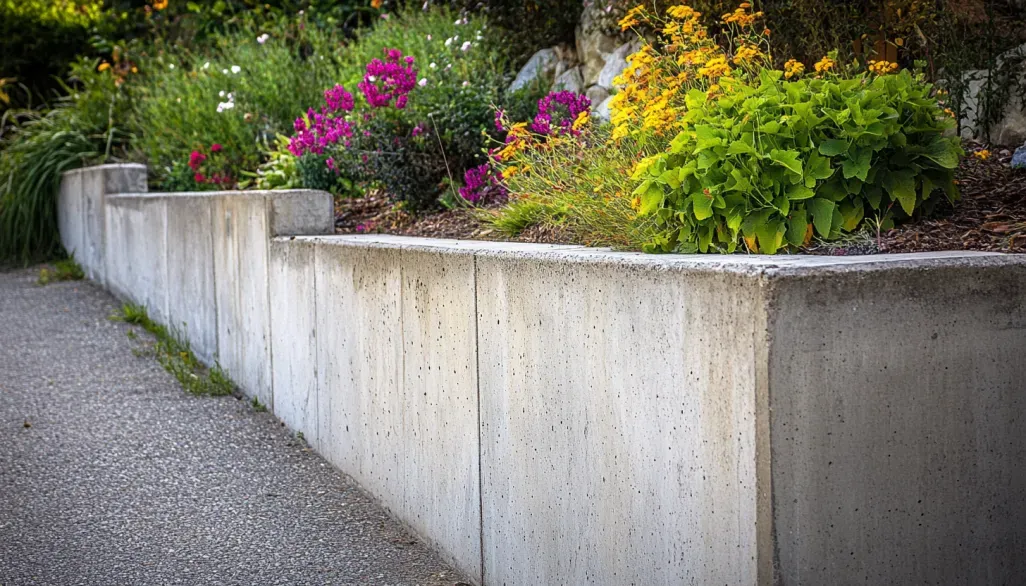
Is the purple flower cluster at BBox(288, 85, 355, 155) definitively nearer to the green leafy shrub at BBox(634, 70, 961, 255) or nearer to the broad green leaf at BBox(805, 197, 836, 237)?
the green leafy shrub at BBox(634, 70, 961, 255)

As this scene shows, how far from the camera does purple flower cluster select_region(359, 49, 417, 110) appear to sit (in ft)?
19.4

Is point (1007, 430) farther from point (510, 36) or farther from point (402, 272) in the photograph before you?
point (510, 36)

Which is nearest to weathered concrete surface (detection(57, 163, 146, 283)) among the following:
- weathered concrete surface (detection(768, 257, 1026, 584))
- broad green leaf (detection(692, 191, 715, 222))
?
broad green leaf (detection(692, 191, 715, 222))

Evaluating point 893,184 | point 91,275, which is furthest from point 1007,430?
point 91,275

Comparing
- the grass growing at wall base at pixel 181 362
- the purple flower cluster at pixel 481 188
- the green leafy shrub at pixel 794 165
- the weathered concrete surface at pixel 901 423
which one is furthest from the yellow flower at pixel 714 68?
the grass growing at wall base at pixel 181 362

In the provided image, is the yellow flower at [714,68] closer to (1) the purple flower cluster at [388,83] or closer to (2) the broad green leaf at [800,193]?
(2) the broad green leaf at [800,193]

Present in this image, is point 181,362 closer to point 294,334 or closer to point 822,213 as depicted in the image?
point 294,334

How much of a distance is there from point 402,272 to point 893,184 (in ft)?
5.93

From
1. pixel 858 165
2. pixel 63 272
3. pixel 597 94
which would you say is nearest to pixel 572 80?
pixel 597 94

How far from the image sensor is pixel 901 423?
2311mm

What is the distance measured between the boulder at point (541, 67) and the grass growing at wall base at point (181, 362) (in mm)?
2609

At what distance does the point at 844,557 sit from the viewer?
2254mm

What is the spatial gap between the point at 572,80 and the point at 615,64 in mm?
472

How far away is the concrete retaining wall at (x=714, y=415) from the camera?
221 centimetres
